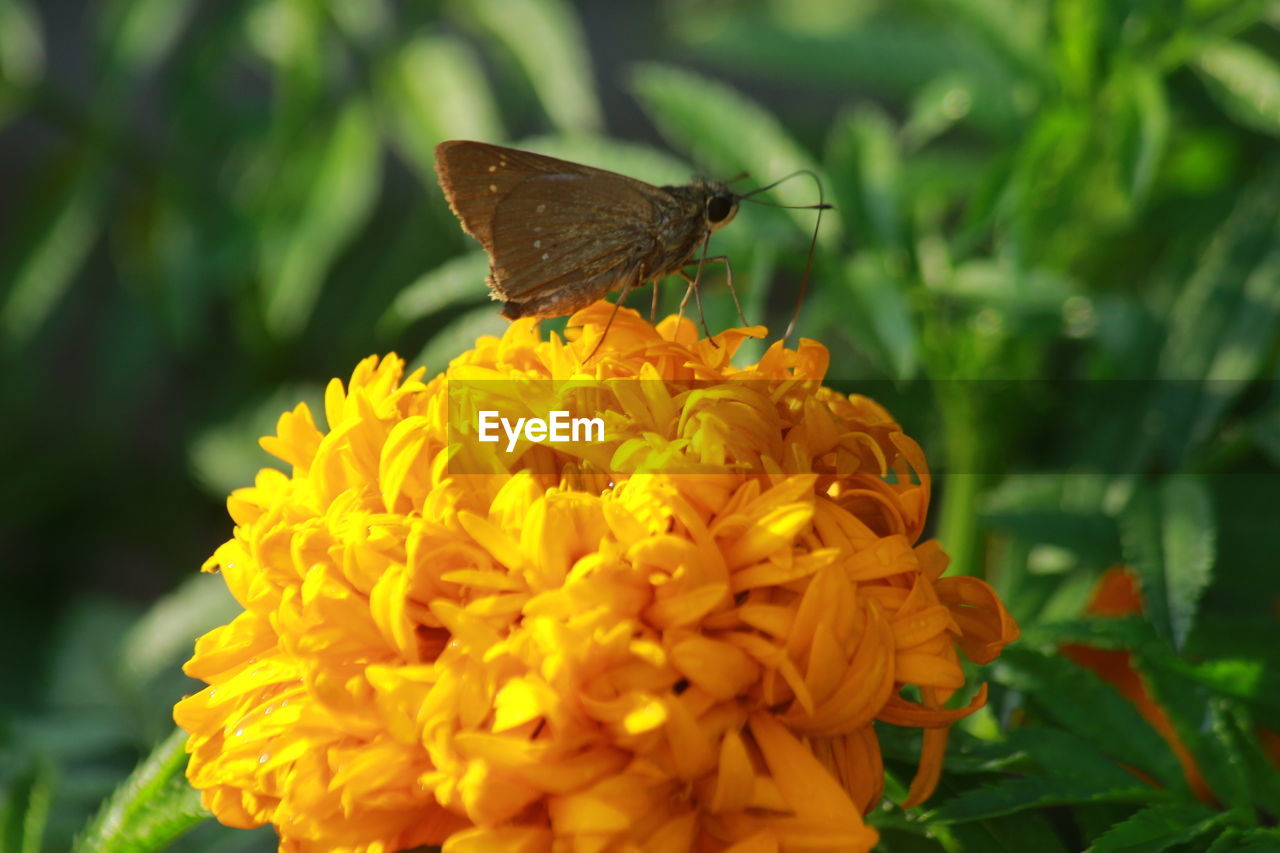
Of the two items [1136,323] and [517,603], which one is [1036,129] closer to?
[1136,323]

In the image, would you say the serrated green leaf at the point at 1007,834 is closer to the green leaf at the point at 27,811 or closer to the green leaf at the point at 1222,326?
the green leaf at the point at 1222,326

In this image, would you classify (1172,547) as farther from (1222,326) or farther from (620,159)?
(620,159)

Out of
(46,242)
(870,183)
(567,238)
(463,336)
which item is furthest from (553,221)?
(46,242)

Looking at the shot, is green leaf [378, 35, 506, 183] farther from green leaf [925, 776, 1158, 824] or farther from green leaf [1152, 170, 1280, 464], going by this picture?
green leaf [925, 776, 1158, 824]

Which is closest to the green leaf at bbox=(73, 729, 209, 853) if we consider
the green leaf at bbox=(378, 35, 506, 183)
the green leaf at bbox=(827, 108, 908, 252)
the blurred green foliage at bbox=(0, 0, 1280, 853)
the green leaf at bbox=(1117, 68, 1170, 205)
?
the blurred green foliage at bbox=(0, 0, 1280, 853)

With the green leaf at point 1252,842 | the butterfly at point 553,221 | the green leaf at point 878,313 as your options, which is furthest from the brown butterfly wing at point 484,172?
the green leaf at point 1252,842
